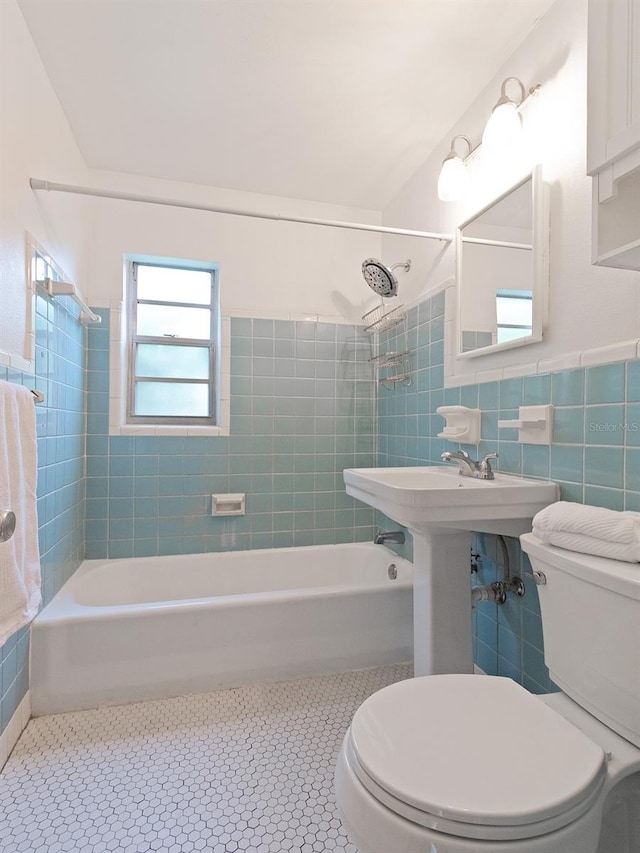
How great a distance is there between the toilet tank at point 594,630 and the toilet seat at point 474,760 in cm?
11

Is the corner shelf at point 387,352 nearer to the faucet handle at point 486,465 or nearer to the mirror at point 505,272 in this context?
the mirror at point 505,272

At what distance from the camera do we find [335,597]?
1925 mm

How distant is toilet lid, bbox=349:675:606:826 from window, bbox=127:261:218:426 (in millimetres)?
2031

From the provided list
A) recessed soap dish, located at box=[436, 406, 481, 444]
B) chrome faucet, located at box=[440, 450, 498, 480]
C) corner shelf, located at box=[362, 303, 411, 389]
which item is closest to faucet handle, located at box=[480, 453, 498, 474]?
chrome faucet, located at box=[440, 450, 498, 480]

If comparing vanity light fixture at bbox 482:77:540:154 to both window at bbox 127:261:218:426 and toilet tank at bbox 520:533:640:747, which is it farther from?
window at bbox 127:261:218:426

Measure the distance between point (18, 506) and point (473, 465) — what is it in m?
1.44

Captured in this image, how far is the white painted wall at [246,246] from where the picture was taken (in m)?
2.39

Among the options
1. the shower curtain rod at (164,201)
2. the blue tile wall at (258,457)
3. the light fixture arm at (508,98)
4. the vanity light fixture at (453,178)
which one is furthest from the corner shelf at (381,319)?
the light fixture arm at (508,98)

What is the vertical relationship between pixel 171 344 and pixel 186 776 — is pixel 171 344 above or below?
above

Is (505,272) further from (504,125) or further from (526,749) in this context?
(526,749)

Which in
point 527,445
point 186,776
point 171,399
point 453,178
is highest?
point 453,178

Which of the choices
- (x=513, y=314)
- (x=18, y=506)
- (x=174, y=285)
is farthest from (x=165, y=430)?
(x=513, y=314)

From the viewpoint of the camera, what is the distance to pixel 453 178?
1778mm

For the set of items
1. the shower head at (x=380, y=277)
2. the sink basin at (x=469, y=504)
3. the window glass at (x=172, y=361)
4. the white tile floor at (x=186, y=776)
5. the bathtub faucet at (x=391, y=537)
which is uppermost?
the shower head at (x=380, y=277)
